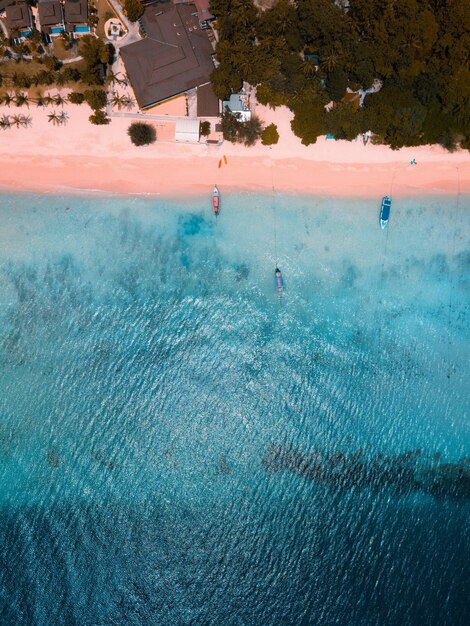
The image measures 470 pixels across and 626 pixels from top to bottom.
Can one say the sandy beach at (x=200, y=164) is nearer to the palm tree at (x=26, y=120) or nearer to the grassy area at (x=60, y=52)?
the palm tree at (x=26, y=120)

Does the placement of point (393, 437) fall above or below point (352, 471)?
above

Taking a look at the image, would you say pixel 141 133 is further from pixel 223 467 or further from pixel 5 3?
pixel 223 467

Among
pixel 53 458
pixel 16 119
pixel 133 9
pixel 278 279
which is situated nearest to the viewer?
pixel 133 9

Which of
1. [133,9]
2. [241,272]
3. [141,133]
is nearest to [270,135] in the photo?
[141,133]

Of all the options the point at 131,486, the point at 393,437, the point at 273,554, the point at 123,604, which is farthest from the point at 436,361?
the point at 123,604

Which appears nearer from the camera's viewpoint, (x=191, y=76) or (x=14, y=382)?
(x=191, y=76)

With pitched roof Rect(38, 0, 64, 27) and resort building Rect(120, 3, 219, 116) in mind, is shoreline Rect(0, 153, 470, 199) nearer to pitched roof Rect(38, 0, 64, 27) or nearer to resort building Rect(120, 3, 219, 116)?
resort building Rect(120, 3, 219, 116)

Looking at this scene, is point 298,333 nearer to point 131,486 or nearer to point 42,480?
point 131,486

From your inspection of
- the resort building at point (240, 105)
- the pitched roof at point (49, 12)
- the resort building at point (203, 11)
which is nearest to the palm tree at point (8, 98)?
the pitched roof at point (49, 12)
